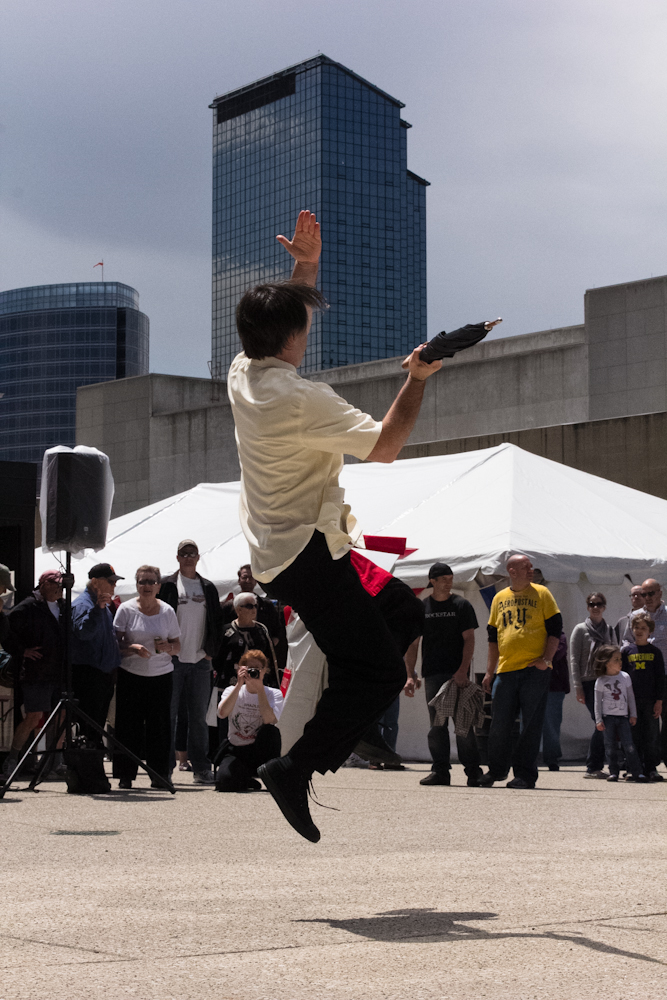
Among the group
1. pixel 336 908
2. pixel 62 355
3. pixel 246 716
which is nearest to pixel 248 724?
pixel 246 716

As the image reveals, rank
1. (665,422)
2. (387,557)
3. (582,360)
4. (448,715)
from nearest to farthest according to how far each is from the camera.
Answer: (448,715)
(387,557)
(665,422)
(582,360)

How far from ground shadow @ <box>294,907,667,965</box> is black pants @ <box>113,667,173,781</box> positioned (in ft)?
19.8

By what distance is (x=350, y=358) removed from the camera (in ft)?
547

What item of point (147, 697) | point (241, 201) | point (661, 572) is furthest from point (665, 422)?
point (241, 201)

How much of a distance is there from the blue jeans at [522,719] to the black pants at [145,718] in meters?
2.64

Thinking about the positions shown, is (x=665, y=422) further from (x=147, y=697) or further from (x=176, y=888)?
(x=176, y=888)

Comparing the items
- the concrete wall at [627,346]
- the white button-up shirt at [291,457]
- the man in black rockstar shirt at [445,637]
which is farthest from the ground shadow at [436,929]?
the concrete wall at [627,346]

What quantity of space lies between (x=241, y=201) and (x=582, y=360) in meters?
149

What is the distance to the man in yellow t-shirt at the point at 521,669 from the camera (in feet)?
32.0

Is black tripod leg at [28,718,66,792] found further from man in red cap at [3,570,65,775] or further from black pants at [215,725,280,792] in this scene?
black pants at [215,725,280,792]

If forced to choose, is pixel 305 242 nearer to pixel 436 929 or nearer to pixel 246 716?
pixel 436 929

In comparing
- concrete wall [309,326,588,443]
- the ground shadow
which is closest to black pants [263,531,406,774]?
the ground shadow

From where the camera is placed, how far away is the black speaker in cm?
884

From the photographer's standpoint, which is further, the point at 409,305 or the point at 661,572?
the point at 409,305
